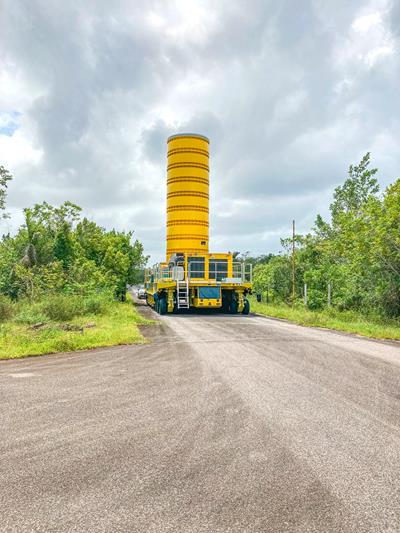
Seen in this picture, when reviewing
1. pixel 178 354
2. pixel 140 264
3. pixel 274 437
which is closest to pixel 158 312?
pixel 178 354

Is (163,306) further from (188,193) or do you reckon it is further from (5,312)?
(5,312)

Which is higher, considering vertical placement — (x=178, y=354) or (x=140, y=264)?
(x=140, y=264)

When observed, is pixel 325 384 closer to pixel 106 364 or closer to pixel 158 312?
pixel 106 364

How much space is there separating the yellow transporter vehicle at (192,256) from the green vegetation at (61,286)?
280 centimetres

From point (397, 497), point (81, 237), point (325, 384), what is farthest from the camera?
point (81, 237)

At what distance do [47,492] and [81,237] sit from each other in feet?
121

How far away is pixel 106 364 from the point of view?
9375 mm

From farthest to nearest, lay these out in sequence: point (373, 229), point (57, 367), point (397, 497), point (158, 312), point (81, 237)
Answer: point (81, 237)
point (158, 312)
point (373, 229)
point (57, 367)
point (397, 497)

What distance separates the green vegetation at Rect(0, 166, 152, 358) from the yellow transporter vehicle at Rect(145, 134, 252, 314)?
2.80 metres

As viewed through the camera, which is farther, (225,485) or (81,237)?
(81,237)

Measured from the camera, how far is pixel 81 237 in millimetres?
39375

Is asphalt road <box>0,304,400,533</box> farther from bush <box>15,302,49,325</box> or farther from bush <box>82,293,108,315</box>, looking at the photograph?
bush <box>82,293,108,315</box>

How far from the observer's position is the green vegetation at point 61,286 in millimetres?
13016

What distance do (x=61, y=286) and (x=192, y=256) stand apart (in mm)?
8214
